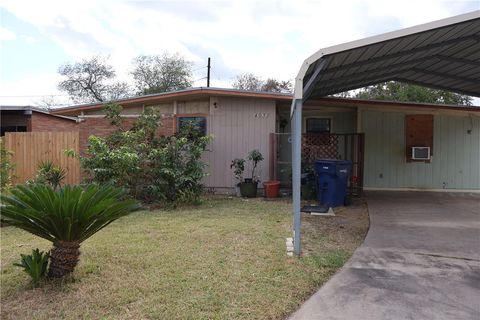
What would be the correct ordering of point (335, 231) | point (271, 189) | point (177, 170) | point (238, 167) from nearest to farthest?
1. point (335, 231)
2. point (177, 170)
3. point (271, 189)
4. point (238, 167)

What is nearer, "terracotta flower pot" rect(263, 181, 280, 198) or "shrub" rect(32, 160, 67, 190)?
"shrub" rect(32, 160, 67, 190)

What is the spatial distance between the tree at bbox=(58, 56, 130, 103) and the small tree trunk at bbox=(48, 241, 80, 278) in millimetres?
32553

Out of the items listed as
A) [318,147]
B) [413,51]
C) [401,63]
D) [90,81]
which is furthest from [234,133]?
[90,81]

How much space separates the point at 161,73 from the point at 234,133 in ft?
79.7

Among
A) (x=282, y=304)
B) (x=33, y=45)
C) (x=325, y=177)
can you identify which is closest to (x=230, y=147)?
(x=325, y=177)

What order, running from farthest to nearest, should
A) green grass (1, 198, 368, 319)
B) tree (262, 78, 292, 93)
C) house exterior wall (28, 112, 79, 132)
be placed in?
tree (262, 78, 292, 93)
house exterior wall (28, 112, 79, 132)
green grass (1, 198, 368, 319)

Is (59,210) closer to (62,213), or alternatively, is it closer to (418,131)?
(62,213)

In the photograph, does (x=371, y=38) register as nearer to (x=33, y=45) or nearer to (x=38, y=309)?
(x=38, y=309)

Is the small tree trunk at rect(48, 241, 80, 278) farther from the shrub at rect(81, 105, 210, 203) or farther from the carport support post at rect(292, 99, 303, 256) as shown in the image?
the shrub at rect(81, 105, 210, 203)

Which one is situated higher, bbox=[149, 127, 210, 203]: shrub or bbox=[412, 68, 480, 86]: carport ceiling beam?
bbox=[412, 68, 480, 86]: carport ceiling beam

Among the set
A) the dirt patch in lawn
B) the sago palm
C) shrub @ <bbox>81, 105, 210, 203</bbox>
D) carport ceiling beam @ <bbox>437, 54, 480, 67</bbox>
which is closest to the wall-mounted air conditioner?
carport ceiling beam @ <bbox>437, 54, 480, 67</bbox>

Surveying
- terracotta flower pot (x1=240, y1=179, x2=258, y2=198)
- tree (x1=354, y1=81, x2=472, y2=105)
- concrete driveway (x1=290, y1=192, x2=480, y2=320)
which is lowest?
concrete driveway (x1=290, y1=192, x2=480, y2=320)

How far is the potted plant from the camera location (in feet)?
32.6

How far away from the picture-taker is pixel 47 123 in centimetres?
1468
